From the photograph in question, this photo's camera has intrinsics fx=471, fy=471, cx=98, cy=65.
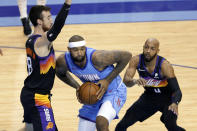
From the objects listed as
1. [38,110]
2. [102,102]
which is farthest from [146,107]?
[38,110]

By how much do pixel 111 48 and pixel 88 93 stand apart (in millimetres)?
4788

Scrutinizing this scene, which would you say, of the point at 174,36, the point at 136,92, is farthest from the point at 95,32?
the point at 136,92

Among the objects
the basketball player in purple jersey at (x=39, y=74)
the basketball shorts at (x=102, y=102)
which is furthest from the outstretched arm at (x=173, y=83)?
the basketball player in purple jersey at (x=39, y=74)

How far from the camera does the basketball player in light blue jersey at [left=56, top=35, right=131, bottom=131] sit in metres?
5.34

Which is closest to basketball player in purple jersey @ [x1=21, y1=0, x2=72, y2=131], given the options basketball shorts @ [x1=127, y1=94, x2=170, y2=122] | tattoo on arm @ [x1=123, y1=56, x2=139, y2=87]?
tattoo on arm @ [x1=123, y1=56, x2=139, y2=87]

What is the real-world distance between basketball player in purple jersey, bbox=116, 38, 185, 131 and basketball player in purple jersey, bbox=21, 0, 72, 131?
0.99 m

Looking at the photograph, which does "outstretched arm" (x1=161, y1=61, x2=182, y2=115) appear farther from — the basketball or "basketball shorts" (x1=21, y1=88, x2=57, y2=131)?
"basketball shorts" (x1=21, y1=88, x2=57, y2=131)

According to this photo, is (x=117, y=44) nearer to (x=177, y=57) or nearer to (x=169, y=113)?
(x=177, y=57)

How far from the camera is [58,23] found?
5.00 metres

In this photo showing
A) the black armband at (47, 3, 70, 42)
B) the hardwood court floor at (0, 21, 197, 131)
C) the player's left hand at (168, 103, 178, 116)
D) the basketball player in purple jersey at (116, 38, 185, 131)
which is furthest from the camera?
the hardwood court floor at (0, 21, 197, 131)

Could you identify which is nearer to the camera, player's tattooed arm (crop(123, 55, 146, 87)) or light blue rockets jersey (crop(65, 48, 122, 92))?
light blue rockets jersey (crop(65, 48, 122, 92))

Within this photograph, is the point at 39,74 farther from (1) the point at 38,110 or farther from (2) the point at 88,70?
(2) the point at 88,70

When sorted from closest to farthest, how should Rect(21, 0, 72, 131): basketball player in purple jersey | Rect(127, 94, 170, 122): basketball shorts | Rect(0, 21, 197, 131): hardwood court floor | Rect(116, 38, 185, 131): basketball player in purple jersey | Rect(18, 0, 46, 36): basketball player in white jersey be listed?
1. Rect(21, 0, 72, 131): basketball player in purple jersey
2. Rect(116, 38, 185, 131): basketball player in purple jersey
3. Rect(127, 94, 170, 122): basketball shorts
4. Rect(0, 21, 197, 131): hardwood court floor
5. Rect(18, 0, 46, 36): basketball player in white jersey

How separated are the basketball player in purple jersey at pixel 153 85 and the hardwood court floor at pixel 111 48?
1070 millimetres
